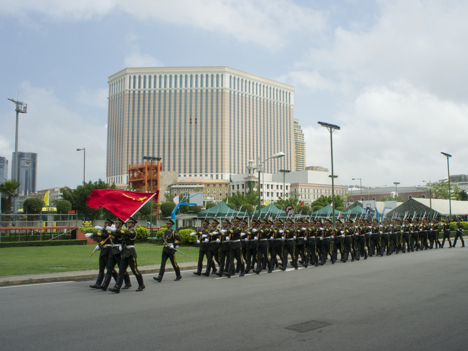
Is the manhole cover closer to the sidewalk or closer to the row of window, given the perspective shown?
the sidewalk

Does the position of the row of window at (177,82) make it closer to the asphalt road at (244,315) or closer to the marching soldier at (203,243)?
the marching soldier at (203,243)

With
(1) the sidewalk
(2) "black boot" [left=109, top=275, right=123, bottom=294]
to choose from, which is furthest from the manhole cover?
(1) the sidewalk

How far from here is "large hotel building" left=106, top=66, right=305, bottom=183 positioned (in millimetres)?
163125

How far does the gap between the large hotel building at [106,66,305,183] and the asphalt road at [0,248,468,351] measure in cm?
15159

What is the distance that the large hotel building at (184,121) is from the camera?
163125mm

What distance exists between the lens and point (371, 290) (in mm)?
9922

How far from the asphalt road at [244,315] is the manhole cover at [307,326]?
19 millimetres

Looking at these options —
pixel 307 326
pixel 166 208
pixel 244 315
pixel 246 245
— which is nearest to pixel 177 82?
pixel 166 208

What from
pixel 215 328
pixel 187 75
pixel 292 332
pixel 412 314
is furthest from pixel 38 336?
pixel 187 75

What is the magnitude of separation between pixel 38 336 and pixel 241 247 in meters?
8.04

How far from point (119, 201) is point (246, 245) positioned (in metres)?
4.47

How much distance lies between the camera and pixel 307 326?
6.62 metres

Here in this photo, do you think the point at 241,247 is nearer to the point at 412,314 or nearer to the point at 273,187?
the point at 412,314

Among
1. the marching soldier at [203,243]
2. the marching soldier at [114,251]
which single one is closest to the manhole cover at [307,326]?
the marching soldier at [114,251]
